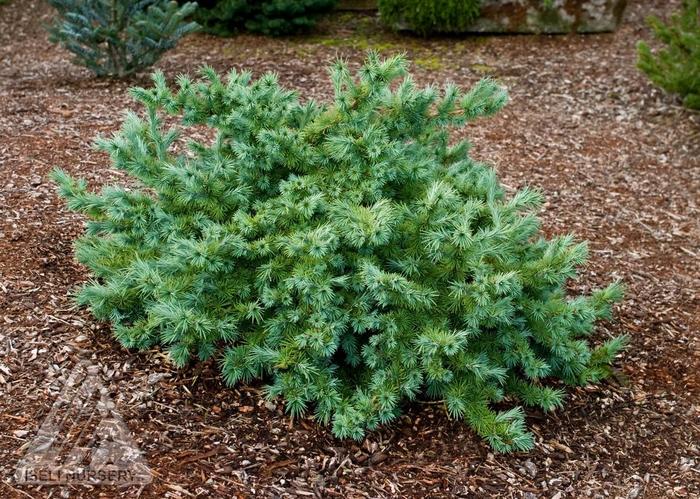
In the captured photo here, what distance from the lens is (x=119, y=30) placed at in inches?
241

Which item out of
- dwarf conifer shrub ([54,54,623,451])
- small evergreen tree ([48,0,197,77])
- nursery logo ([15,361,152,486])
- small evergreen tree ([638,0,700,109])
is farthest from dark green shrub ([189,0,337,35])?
nursery logo ([15,361,152,486])

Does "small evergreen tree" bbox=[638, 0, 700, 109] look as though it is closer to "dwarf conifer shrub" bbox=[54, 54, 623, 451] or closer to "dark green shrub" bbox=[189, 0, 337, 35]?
"dark green shrub" bbox=[189, 0, 337, 35]

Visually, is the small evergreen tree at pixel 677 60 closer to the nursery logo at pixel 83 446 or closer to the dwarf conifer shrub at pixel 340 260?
the dwarf conifer shrub at pixel 340 260

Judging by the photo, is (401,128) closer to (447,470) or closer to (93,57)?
(447,470)

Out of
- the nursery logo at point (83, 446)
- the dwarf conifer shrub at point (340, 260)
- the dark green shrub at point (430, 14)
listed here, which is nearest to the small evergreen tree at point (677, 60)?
the dark green shrub at point (430, 14)

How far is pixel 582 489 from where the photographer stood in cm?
293

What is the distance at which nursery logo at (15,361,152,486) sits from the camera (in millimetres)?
2648

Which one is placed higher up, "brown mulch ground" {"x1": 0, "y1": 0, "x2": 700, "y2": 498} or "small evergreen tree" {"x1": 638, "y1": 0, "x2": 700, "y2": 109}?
"small evergreen tree" {"x1": 638, "y1": 0, "x2": 700, "y2": 109}

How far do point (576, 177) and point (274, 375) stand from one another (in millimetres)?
3099

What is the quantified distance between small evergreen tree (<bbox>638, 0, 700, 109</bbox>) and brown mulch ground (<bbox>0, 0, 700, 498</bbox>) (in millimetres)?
286

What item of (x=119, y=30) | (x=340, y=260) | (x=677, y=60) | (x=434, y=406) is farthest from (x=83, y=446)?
(x=677, y=60)

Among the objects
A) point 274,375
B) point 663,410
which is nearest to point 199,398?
point 274,375

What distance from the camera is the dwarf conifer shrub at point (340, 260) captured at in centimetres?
279

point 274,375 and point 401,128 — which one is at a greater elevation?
point 401,128
